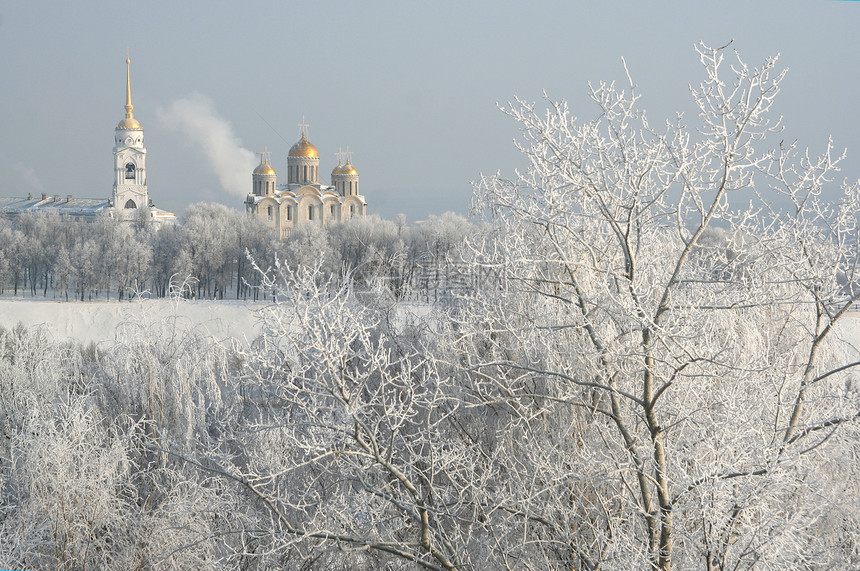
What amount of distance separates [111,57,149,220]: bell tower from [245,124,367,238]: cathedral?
632cm

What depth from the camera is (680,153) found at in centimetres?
397

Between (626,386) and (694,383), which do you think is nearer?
(694,383)

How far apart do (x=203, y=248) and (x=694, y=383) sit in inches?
1230

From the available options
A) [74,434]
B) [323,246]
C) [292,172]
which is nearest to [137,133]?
[292,172]

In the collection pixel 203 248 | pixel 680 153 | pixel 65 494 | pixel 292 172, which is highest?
pixel 292 172

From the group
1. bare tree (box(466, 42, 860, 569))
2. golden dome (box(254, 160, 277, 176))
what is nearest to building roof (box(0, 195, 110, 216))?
golden dome (box(254, 160, 277, 176))

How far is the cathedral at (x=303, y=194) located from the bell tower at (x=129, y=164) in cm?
632

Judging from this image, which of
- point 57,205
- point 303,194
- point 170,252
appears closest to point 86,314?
point 170,252

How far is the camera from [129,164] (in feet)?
156

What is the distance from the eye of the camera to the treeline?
32062 mm

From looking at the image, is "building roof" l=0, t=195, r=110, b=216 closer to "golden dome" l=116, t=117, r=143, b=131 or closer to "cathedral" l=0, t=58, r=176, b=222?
"cathedral" l=0, t=58, r=176, b=222

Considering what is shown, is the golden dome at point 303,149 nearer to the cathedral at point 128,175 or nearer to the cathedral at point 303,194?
the cathedral at point 303,194

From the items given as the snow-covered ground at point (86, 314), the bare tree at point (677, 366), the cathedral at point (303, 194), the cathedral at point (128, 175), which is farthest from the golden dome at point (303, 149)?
the bare tree at point (677, 366)

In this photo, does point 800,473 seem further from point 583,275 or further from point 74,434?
point 74,434
